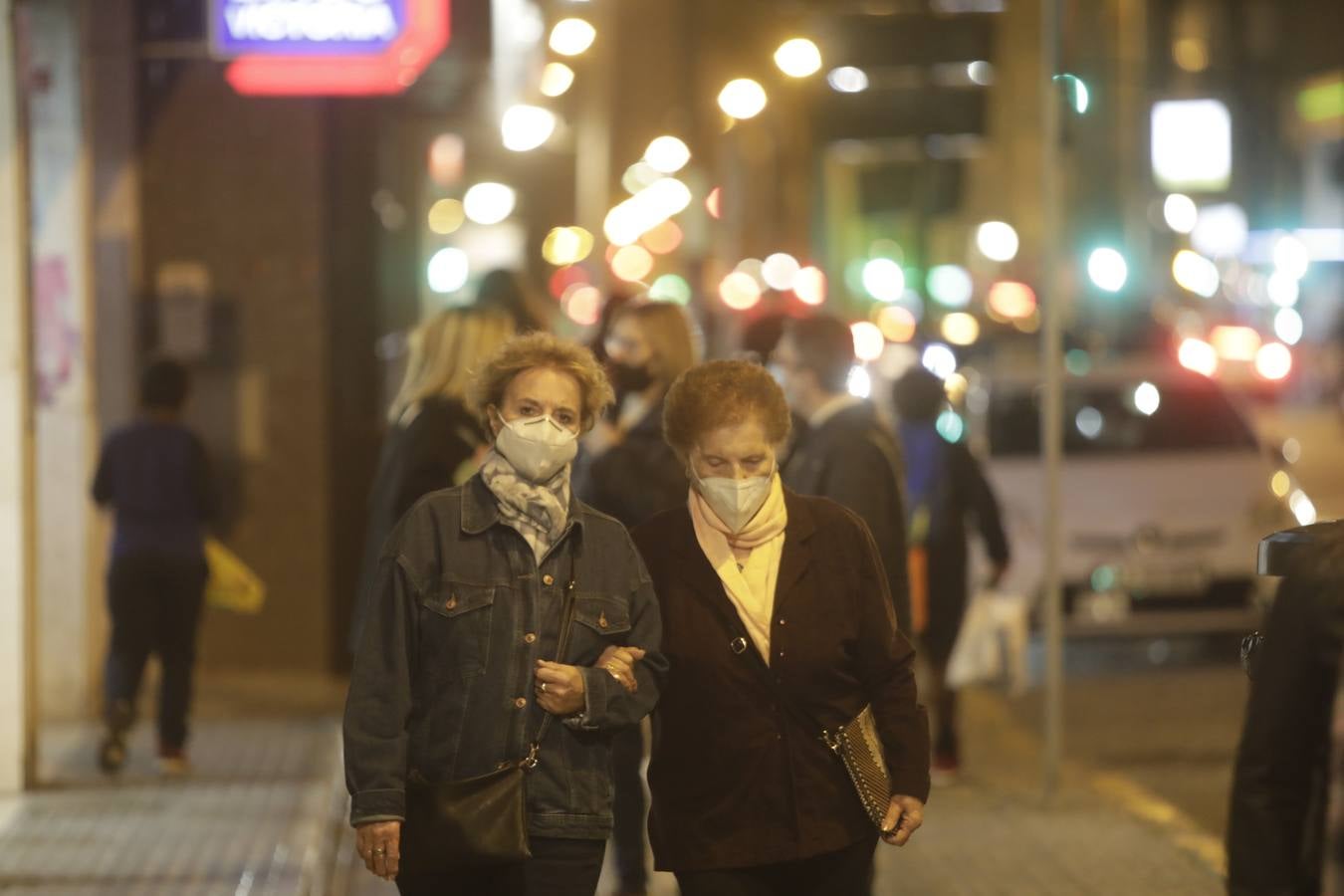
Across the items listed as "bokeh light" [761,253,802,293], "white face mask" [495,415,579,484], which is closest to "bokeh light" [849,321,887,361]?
"bokeh light" [761,253,802,293]

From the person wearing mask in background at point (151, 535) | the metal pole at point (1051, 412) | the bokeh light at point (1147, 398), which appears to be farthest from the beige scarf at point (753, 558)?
the bokeh light at point (1147, 398)

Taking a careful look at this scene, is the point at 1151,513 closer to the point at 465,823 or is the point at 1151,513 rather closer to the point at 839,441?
the point at 839,441

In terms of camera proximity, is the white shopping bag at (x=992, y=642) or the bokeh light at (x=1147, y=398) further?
the bokeh light at (x=1147, y=398)

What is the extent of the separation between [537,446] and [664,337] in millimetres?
2598

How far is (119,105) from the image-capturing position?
11859mm

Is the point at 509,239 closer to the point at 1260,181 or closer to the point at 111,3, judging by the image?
the point at 111,3

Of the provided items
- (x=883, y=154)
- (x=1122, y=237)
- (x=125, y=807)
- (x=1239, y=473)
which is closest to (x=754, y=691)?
(x=125, y=807)

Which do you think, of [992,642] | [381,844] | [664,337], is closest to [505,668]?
[381,844]

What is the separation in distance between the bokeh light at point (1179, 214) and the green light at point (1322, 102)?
4.73m

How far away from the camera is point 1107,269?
35.8 metres

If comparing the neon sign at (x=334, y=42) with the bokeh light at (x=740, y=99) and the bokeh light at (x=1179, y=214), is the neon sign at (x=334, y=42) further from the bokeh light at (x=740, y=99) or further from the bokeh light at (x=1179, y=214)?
the bokeh light at (x=1179, y=214)

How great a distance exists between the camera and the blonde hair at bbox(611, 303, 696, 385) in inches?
272

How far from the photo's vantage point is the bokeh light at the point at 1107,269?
35781mm

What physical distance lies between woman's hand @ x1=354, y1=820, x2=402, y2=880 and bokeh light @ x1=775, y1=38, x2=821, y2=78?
1640cm
